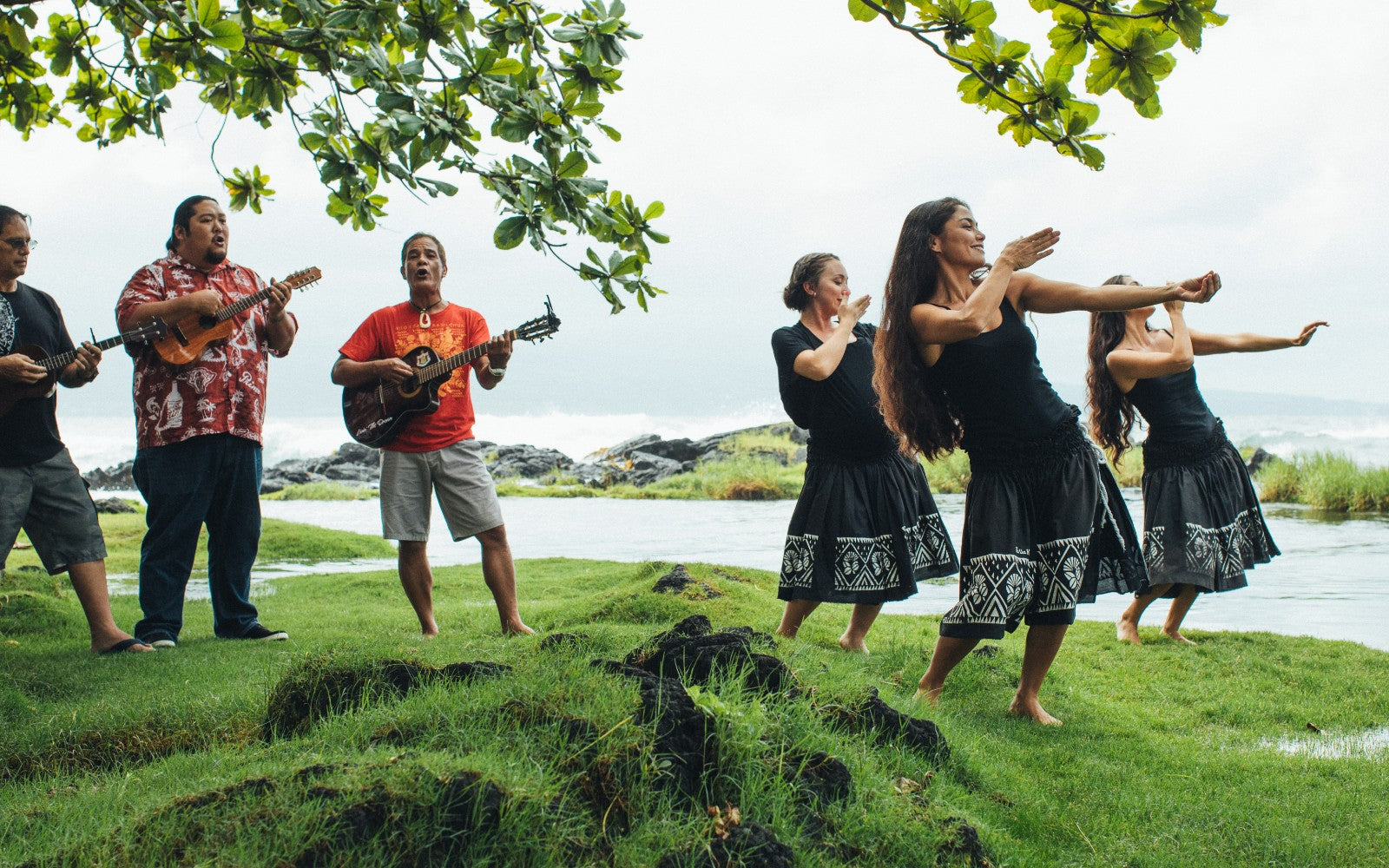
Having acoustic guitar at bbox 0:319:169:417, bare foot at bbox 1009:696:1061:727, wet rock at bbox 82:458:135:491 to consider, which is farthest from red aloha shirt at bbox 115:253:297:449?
wet rock at bbox 82:458:135:491

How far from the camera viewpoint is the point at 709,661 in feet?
11.8

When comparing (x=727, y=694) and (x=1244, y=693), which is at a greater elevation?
(x=727, y=694)

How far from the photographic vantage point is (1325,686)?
5.61 metres

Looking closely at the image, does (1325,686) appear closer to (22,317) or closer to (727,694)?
(727,694)

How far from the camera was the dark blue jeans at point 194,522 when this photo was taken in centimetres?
592

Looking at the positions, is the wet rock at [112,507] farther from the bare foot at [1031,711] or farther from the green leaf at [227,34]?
the bare foot at [1031,711]

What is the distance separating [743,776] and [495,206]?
2.06 m

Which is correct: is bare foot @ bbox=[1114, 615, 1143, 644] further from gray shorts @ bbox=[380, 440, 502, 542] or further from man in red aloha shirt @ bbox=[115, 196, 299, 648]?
man in red aloha shirt @ bbox=[115, 196, 299, 648]

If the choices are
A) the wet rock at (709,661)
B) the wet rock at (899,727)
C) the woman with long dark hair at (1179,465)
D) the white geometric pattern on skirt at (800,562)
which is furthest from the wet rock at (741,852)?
the woman with long dark hair at (1179,465)

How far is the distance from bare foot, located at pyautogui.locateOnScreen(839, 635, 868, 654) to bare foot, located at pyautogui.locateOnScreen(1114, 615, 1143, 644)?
1.97 m

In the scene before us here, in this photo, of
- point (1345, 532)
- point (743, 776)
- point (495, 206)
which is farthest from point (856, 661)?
point (1345, 532)

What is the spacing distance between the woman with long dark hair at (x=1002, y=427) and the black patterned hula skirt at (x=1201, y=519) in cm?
207

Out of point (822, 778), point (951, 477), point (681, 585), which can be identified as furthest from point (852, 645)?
point (951, 477)

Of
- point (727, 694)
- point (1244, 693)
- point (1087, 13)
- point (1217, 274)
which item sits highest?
point (1087, 13)
